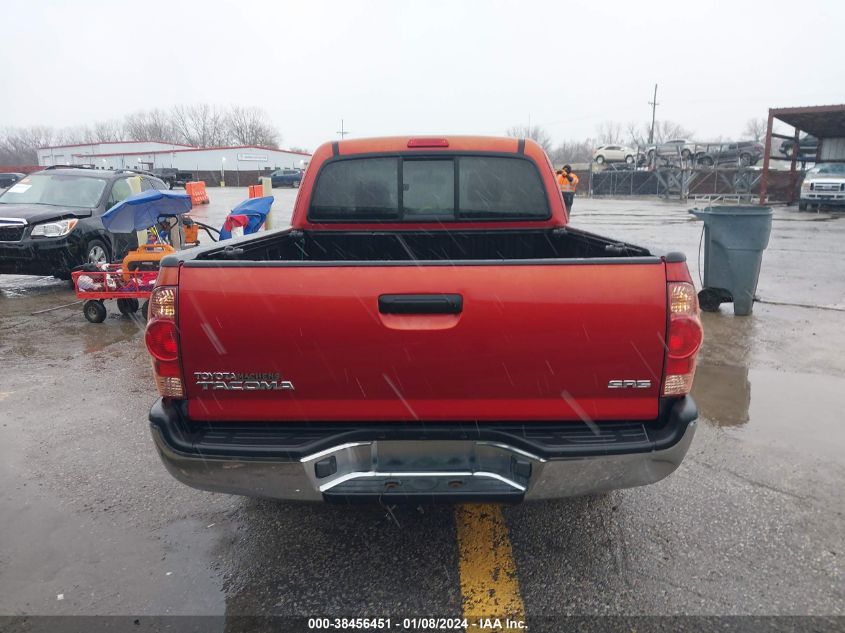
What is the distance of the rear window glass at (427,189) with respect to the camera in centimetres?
397

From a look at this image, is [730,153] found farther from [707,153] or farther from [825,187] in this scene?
[825,187]

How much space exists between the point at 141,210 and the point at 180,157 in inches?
3028

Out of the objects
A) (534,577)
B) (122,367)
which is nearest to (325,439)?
(534,577)

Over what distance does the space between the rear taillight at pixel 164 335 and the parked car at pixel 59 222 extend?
25.6ft

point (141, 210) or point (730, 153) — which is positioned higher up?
point (730, 153)

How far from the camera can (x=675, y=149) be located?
37.4m

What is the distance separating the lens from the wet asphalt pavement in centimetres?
255

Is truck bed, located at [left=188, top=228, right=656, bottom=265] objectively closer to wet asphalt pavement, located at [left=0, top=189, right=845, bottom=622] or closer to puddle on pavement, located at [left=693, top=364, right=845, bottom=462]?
wet asphalt pavement, located at [left=0, top=189, right=845, bottom=622]

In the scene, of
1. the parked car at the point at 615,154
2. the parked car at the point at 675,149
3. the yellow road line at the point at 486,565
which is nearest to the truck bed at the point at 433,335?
the yellow road line at the point at 486,565

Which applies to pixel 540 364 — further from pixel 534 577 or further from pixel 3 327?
pixel 3 327

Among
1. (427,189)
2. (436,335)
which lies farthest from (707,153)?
(436,335)

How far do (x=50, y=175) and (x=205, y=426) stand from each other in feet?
32.1

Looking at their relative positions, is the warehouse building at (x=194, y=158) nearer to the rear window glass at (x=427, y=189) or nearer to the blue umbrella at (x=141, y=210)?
the blue umbrella at (x=141, y=210)

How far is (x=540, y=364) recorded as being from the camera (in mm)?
2275
